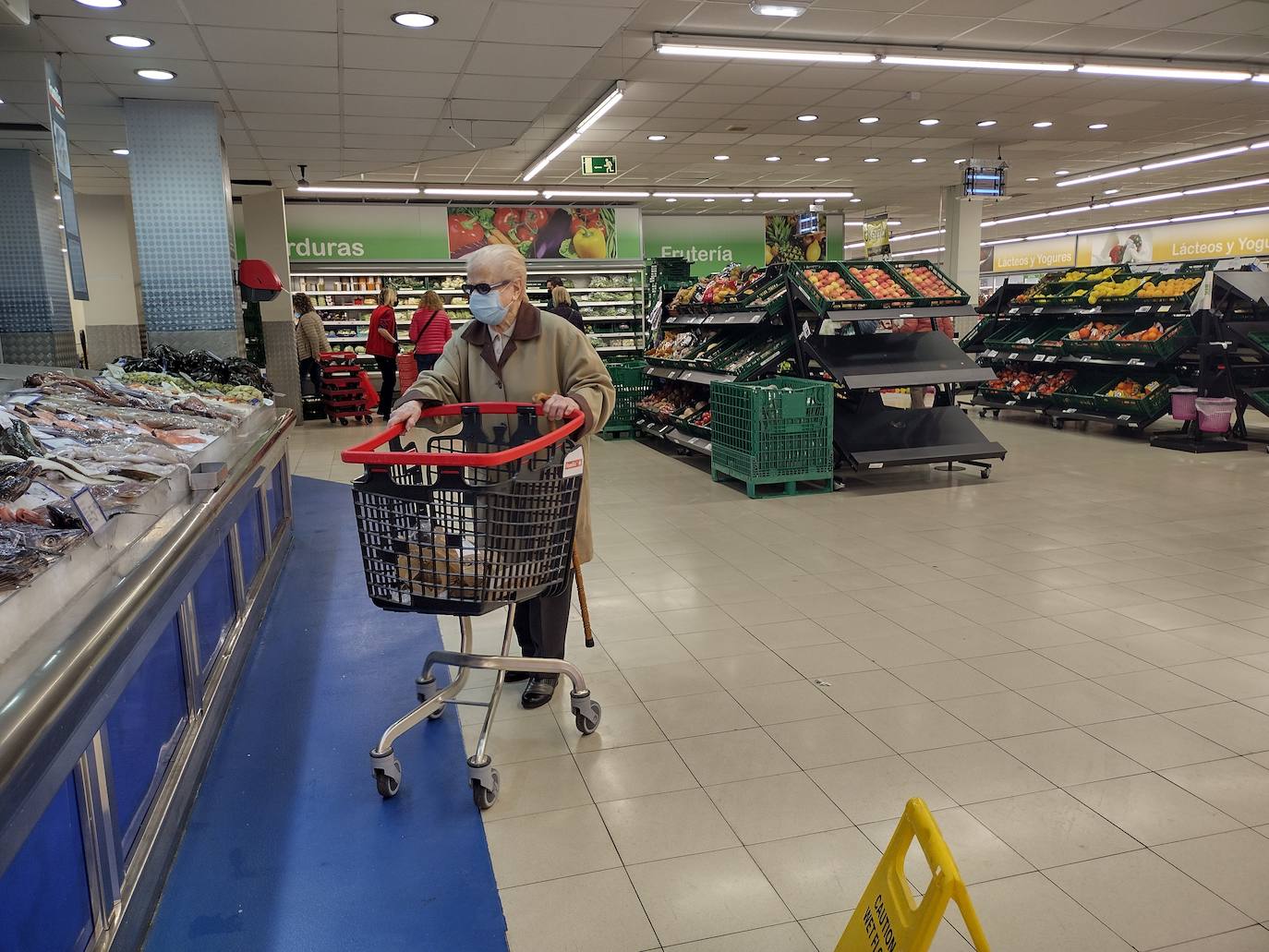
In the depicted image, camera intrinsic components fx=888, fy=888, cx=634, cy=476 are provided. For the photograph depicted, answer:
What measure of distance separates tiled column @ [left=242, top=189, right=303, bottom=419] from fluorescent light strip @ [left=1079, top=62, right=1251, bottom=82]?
10.4m

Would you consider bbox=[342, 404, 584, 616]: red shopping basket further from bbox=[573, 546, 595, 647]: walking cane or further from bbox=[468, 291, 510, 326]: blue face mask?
bbox=[468, 291, 510, 326]: blue face mask

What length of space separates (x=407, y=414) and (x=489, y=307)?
47cm

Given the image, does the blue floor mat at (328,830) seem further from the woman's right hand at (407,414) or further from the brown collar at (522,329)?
the brown collar at (522,329)

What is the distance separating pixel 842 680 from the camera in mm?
3432

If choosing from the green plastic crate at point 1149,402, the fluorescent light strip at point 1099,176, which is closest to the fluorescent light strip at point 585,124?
the green plastic crate at point 1149,402

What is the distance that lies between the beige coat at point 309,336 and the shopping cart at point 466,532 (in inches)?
402

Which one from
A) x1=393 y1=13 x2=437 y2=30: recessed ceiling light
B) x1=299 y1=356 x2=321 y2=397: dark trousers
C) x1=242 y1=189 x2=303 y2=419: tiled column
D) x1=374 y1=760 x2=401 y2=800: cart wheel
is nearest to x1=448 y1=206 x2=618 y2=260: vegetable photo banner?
x1=242 y1=189 x2=303 y2=419: tiled column

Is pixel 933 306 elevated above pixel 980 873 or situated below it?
above

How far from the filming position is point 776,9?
6883 millimetres

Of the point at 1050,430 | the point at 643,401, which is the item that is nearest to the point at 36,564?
the point at 643,401

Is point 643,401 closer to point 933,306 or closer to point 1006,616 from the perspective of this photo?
point 933,306

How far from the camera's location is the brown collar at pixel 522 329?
9.91 ft

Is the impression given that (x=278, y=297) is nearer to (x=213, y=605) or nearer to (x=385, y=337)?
(x=385, y=337)

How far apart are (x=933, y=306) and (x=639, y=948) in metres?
6.32
